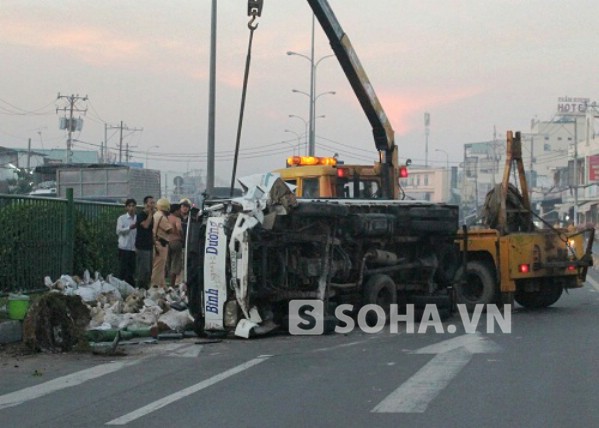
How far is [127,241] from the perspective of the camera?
18.3 meters

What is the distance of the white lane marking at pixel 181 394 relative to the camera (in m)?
8.04

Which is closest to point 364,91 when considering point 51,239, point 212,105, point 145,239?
point 145,239

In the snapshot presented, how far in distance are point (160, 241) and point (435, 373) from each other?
918 centimetres

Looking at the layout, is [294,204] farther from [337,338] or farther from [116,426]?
[116,426]

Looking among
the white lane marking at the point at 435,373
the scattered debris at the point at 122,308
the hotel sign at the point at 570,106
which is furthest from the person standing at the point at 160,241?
the hotel sign at the point at 570,106

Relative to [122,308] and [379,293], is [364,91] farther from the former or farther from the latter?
[122,308]

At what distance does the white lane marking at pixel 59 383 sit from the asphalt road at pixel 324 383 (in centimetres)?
1

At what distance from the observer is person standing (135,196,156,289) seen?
1819 cm

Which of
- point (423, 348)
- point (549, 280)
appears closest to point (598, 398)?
point (423, 348)

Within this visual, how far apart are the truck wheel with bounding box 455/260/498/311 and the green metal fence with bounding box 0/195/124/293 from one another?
673cm

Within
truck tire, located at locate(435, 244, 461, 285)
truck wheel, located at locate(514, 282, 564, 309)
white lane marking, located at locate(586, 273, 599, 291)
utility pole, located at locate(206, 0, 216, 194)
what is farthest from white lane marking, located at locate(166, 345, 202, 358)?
white lane marking, located at locate(586, 273, 599, 291)

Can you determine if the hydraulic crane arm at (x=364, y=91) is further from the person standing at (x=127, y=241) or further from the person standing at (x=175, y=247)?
the person standing at (x=127, y=241)

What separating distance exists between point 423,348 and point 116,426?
5.28 meters

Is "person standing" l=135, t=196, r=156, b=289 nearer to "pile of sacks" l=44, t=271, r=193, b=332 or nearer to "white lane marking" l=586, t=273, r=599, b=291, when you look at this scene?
"pile of sacks" l=44, t=271, r=193, b=332
